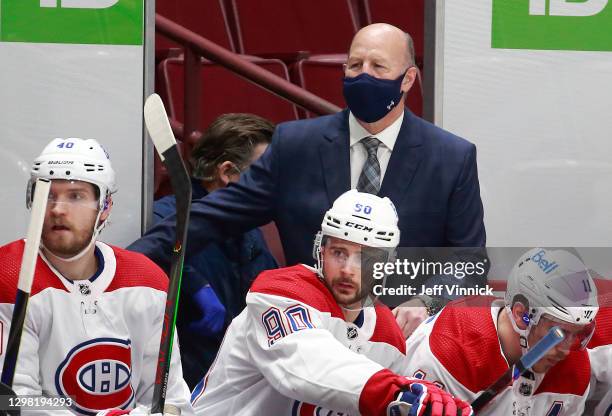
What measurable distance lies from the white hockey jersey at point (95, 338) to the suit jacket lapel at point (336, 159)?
622 mm

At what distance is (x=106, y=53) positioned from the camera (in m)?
3.91

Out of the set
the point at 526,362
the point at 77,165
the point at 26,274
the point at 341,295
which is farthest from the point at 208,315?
the point at 26,274

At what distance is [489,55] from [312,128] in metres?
0.62

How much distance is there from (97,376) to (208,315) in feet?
2.11

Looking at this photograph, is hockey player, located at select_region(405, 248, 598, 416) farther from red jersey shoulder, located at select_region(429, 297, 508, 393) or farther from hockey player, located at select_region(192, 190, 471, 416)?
hockey player, located at select_region(192, 190, 471, 416)

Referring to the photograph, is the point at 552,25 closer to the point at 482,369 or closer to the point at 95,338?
the point at 482,369

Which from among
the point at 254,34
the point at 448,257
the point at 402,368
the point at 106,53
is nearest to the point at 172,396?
the point at 402,368

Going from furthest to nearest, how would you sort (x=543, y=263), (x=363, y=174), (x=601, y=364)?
(x=363, y=174), (x=543, y=263), (x=601, y=364)

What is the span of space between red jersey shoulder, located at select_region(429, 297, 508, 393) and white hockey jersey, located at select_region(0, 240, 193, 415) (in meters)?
0.63

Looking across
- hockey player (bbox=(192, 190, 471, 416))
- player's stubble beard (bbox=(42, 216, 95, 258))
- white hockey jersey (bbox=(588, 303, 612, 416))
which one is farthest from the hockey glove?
player's stubble beard (bbox=(42, 216, 95, 258))

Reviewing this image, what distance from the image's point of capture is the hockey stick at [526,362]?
328cm

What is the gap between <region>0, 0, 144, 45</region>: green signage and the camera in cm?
385

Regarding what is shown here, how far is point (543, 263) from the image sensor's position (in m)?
3.62

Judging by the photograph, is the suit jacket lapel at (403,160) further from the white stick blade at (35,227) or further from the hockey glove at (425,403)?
the white stick blade at (35,227)
